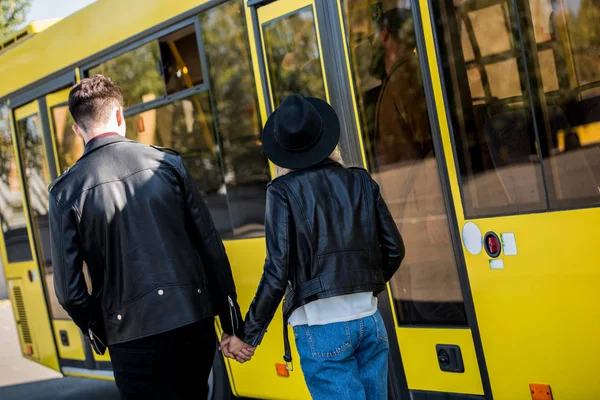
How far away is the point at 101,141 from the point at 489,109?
1.83 m

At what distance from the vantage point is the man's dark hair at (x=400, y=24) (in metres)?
4.38

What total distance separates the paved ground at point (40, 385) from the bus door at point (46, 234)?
2.80 ft

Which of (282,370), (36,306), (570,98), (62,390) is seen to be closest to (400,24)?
(570,98)

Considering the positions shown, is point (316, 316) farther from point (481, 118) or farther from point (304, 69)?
point (304, 69)

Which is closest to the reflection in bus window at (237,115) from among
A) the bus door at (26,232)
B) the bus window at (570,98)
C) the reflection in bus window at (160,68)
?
the reflection in bus window at (160,68)

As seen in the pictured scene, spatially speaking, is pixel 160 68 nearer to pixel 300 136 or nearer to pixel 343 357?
pixel 300 136

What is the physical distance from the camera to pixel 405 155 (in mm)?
4535

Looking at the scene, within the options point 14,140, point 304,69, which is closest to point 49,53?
point 14,140

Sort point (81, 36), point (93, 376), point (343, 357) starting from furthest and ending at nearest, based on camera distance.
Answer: point (93, 376)
point (81, 36)
point (343, 357)

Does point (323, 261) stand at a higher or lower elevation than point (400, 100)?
lower

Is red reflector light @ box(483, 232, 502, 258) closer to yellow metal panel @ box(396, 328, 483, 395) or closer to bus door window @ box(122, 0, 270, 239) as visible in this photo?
yellow metal panel @ box(396, 328, 483, 395)

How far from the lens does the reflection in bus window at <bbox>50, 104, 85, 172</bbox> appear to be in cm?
716

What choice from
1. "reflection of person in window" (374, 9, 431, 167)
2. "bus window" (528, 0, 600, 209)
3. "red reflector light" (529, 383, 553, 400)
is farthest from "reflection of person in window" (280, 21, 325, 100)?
"red reflector light" (529, 383, 553, 400)

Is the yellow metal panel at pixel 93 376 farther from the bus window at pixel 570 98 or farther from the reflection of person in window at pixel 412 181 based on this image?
the bus window at pixel 570 98
